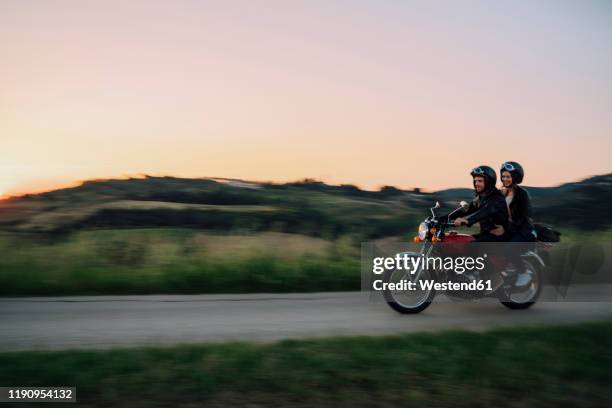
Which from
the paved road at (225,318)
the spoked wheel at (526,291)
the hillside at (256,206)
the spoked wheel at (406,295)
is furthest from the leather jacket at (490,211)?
the hillside at (256,206)

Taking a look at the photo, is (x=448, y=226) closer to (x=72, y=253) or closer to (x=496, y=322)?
(x=496, y=322)

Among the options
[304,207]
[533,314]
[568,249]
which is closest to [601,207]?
[568,249]

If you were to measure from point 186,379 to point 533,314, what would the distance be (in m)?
5.55

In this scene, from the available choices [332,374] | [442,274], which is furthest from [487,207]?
[332,374]

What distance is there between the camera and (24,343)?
5645 millimetres

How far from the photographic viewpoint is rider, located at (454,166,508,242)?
797 cm

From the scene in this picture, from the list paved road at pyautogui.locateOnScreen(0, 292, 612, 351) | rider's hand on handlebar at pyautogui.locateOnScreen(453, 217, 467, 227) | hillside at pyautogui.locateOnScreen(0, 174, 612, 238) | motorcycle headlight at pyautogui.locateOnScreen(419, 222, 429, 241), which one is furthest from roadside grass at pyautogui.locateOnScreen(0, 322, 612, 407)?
hillside at pyautogui.locateOnScreen(0, 174, 612, 238)

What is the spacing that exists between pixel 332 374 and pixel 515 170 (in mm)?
4961

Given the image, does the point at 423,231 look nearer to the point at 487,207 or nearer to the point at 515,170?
the point at 487,207

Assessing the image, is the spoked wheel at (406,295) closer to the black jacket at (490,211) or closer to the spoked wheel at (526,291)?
the black jacket at (490,211)

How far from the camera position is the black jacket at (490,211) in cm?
801

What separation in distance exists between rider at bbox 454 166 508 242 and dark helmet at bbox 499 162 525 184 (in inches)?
18.5

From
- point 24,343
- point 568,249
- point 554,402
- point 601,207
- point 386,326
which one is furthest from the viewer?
point 601,207

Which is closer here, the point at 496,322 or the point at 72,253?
the point at 496,322
